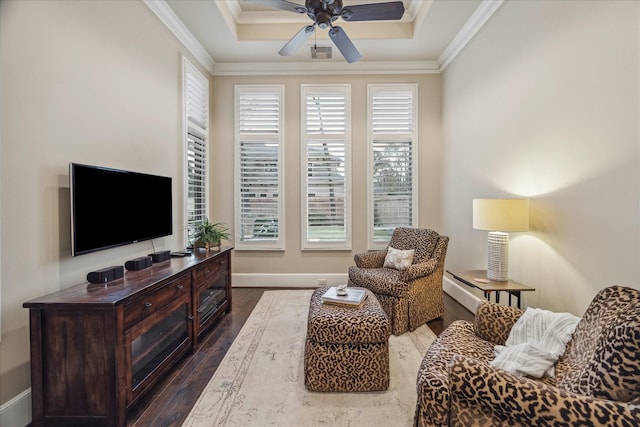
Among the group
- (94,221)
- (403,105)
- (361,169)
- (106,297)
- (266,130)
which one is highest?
(403,105)

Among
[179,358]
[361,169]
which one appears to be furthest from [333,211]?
[179,358]

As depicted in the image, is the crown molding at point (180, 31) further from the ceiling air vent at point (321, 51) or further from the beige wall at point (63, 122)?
the ceiling air vent at point (321, 51)

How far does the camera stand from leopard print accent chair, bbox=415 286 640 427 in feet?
3.25

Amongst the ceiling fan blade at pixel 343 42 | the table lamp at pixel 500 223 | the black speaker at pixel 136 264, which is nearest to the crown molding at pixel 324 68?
the ceiling fan blade at pixel 343 42

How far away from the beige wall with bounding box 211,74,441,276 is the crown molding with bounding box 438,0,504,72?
1.21 feet

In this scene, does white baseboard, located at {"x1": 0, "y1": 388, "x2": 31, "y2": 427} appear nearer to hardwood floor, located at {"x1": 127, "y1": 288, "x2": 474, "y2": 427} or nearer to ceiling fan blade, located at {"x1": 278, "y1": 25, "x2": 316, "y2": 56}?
hardwood floor, located at {"x1": 127, "y1": 288, "x2": 474, "y2": 427}

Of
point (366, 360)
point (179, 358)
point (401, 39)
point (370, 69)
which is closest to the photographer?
point (366, 360)

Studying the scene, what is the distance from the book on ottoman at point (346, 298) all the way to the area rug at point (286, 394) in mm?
598

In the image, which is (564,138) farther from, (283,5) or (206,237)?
(206,237)

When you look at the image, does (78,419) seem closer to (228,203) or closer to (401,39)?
(228,203)

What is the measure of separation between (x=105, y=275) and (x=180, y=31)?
3020 mm

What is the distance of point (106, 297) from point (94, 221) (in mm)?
668

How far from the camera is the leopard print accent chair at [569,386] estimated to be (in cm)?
99

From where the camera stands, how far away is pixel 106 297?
68.9 inches
